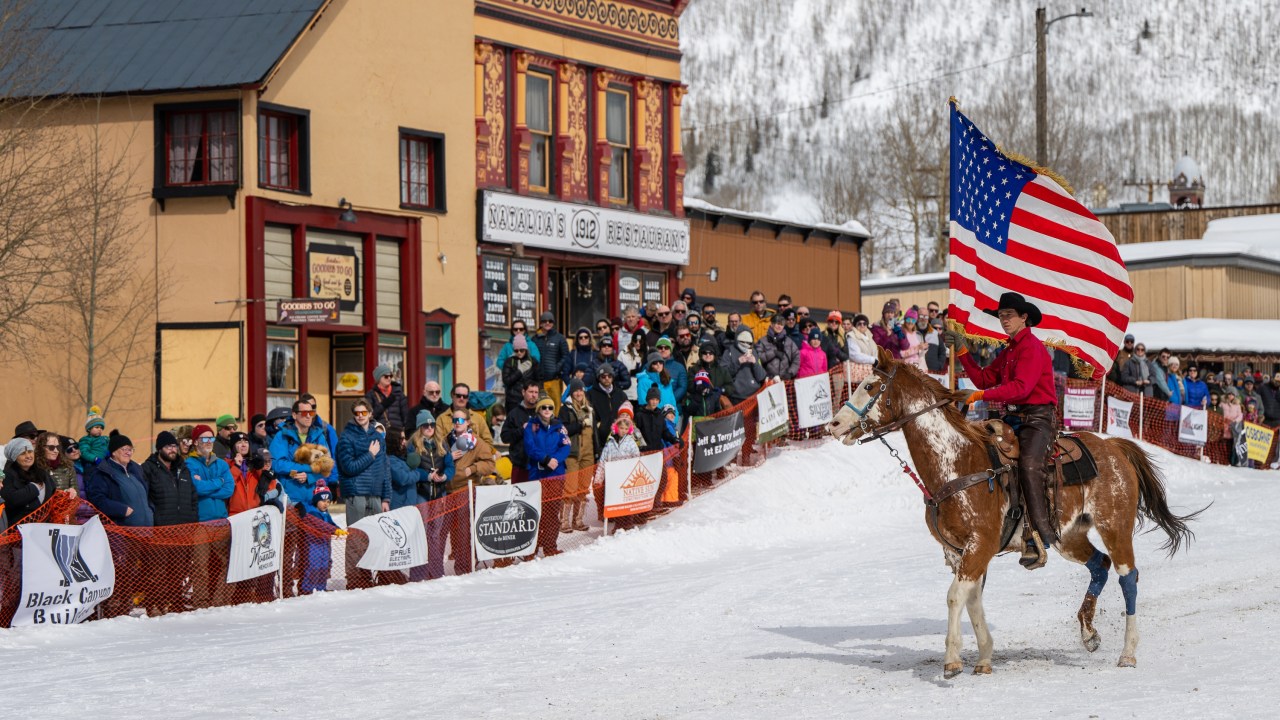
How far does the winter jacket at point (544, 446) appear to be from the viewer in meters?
21.6

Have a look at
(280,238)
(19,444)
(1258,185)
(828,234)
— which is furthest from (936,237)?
(1258,185)

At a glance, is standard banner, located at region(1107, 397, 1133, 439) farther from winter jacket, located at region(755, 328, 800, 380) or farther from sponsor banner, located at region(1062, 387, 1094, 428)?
winter jacket, located at region(755, 328, 800, 380)

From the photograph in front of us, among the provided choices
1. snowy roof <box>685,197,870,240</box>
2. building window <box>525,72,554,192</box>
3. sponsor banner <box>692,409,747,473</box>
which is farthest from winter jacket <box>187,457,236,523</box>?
snowy roof <box>685,197,870,240</box>

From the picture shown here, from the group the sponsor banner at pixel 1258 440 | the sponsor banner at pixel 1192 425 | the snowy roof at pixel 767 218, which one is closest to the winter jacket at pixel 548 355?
the snowy roof at pixel 767 218

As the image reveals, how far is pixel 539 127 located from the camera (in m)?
32.7

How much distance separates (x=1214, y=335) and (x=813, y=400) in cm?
2628

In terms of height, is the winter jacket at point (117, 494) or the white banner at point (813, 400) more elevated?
the white banner at point (813, 400)

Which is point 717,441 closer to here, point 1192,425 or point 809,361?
point 809,361

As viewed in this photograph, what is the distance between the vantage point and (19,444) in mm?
16109

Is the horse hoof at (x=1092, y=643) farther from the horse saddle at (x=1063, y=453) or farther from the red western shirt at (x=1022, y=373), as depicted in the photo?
the red western shirt at (x=1022, y=373)

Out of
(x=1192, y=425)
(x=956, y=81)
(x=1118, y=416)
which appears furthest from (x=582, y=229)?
(x=956, y=81)

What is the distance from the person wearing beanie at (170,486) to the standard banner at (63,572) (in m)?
0.96

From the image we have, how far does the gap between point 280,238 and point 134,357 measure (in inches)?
113

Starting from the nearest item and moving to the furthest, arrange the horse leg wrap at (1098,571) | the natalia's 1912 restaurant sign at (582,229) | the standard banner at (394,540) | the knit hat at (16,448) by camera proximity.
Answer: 1. the horse leg wrap at (1098,571)
2. the knit hat at (16,448)
3. the standard banner at (394,540)
4. the natalia's 1912 restaurant sign at (582,229)
